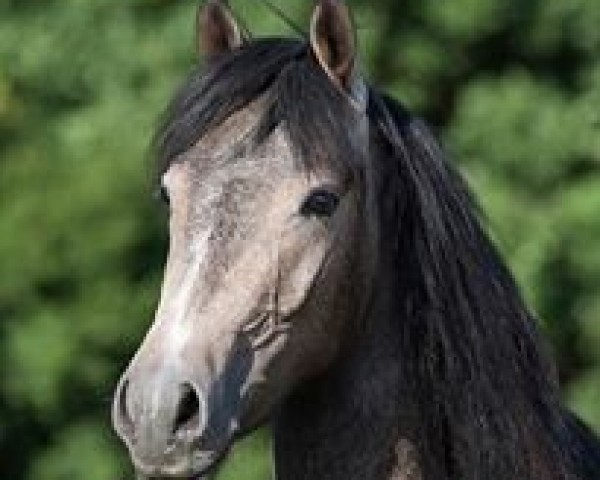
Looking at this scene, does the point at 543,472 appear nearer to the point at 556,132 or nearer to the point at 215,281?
the point at 215,281

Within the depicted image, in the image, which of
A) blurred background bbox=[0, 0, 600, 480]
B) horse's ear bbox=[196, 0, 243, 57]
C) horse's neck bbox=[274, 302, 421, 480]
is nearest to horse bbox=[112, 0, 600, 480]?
horse's neck bbox=[274, 302, 421, 480]

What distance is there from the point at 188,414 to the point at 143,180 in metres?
7.08

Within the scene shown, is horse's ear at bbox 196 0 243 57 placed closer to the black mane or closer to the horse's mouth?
the black mane

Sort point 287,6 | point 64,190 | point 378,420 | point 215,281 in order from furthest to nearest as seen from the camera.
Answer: point 64,190, point 287,6, point 378,420, point 215,281

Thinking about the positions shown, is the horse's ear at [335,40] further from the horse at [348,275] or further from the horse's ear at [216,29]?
the horse's ear at [216,29]

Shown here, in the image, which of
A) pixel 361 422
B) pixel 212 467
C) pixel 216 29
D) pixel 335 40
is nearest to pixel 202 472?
Result: pixel 212 467

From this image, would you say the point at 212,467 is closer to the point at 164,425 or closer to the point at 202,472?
the point at 202,472

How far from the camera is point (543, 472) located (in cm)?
398

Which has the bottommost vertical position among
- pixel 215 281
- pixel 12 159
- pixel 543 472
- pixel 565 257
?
pixel 12 159

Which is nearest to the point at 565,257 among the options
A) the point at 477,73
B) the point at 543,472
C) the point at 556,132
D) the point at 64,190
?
the point at 556,132

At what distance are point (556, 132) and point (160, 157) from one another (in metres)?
6.70

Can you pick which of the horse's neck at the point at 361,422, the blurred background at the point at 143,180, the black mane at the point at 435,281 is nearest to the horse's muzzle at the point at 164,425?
the horse's neck at the point at 361,422

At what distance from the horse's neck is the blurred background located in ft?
20.3

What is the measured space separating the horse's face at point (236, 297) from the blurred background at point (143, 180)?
6296 millimetres
